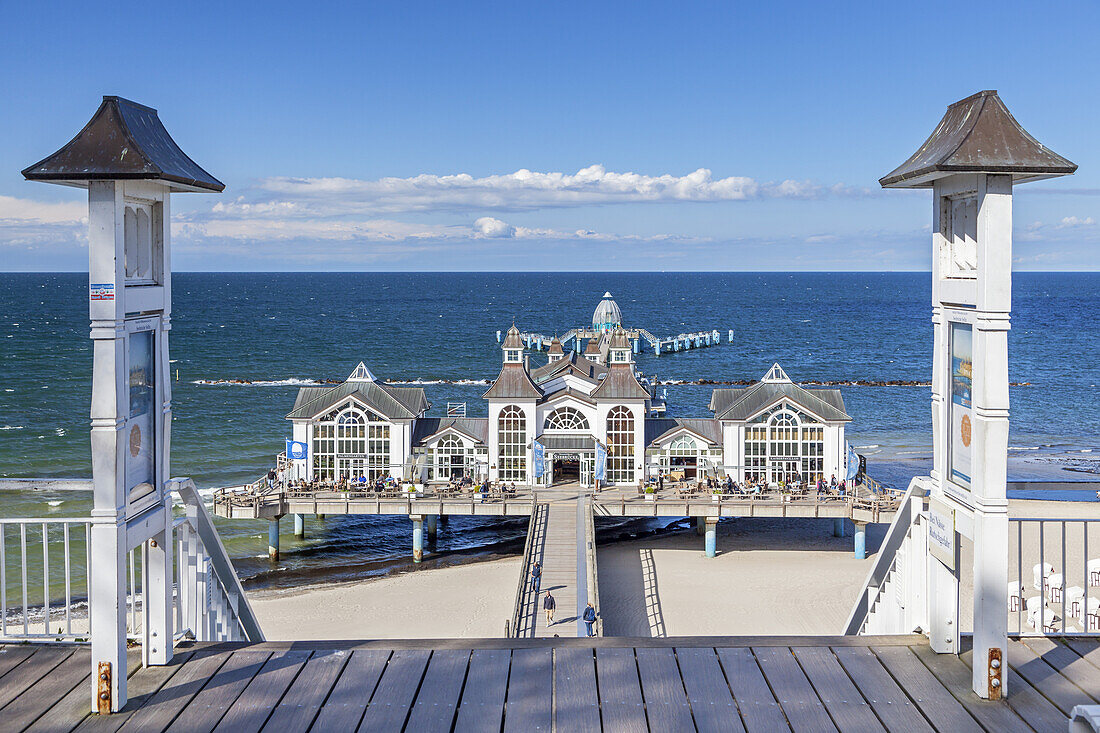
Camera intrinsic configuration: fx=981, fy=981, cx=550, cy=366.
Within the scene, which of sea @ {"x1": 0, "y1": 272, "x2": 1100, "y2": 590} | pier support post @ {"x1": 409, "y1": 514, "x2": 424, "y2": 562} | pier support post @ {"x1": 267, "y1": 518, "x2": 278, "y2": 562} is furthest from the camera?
sea @ {"x1": 0, "y1": 272, "x2": 1100, "y2": 590}

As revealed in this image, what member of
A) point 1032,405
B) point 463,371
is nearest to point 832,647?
point 1032,405

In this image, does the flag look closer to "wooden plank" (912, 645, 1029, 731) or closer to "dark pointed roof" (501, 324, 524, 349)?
"dark pointed roof" (501, 324, 524, 349)

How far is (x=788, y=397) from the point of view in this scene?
27297 mm

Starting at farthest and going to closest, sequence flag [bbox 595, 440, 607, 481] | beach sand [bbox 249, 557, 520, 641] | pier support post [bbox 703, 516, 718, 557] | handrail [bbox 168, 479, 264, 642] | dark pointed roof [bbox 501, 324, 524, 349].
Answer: dark pointed roof [bbox 501, 324, 524, 349] < flag [bbox 595, 440, 607, 481] < pier support post [bbox 703, 516, 718, 557] < beach sand [bbox 249, 557, 520, 641] < handrail [bbox 168, 479, 264, 642]

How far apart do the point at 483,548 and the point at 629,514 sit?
18.1ft

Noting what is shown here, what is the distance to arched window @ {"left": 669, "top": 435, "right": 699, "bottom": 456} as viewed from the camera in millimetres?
28234

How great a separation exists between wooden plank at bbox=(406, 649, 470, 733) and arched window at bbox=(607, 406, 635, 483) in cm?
2199

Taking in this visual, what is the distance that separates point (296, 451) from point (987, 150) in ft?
81.1

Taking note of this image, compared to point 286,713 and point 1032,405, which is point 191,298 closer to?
point 1032,405

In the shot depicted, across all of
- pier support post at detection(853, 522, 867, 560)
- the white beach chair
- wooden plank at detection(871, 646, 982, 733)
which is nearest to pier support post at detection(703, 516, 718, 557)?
pier support post at detection(853, 522, 867, 560)

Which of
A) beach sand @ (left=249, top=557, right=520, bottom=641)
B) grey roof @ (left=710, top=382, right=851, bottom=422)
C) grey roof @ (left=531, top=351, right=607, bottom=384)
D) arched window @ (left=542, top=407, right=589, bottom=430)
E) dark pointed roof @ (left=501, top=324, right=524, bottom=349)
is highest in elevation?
dark pointed roof @ (left=501, top=324, right=524, bottom=349)

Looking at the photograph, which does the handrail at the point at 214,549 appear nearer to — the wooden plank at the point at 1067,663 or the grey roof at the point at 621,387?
the wooden plank at the point at 1067,663

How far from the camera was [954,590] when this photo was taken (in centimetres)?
600

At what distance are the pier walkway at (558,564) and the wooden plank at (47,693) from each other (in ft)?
28.0
